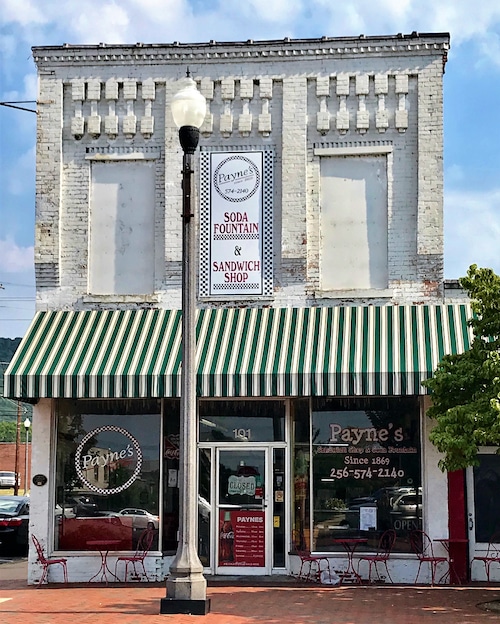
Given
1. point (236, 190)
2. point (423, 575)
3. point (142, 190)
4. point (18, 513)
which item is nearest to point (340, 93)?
point (236, 190)

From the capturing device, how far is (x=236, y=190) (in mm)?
16672

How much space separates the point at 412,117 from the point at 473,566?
7459 millimetres

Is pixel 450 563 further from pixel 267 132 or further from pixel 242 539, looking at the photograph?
pixel 267 132

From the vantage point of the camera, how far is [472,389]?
13188 millimetres

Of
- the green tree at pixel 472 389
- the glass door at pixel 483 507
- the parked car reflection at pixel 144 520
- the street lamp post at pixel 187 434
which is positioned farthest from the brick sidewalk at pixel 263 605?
the green tree at pixel 472 389

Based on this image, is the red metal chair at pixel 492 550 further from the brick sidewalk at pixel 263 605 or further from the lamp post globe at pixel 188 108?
the lamp post globe at pixel 188 108

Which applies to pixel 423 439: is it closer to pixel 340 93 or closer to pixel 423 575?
pixel 423 575

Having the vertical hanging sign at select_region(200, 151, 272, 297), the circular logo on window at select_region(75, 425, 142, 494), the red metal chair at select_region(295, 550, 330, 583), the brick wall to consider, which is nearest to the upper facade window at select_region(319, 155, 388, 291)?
the brick wall

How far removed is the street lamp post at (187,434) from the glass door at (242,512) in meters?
3.82

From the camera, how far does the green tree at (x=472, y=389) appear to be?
41.3 feet

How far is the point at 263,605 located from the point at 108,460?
4.17 metres

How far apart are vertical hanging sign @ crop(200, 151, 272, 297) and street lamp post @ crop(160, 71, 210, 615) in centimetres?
375

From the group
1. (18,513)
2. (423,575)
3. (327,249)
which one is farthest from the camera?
(18,513)

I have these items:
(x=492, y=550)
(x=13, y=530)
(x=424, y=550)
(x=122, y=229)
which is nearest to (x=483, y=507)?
(x=492, y=550)
